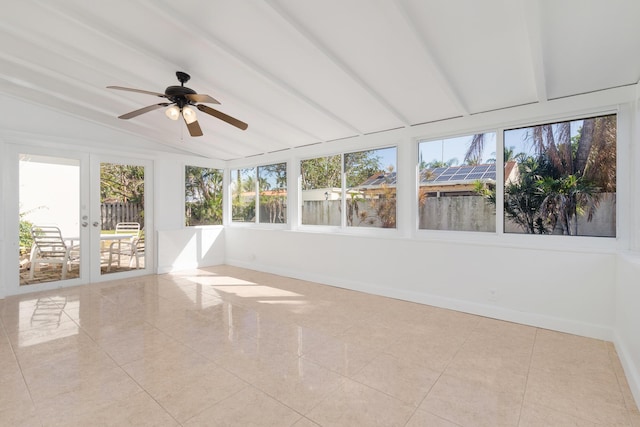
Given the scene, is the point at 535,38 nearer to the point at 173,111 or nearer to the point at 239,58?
the point at 239,58

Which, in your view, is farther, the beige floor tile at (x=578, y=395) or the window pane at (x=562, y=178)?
the window pane at (x=562, y=178)

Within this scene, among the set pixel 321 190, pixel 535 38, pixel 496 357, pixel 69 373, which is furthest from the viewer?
pixel 321 190

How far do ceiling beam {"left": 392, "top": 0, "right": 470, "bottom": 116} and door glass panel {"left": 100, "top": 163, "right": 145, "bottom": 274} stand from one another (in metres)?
5.24

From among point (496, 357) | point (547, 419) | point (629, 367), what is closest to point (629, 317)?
point (629, 367)

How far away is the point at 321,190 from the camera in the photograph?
5.25 meters

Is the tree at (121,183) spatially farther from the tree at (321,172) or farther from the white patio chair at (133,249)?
the tree at (321,172)

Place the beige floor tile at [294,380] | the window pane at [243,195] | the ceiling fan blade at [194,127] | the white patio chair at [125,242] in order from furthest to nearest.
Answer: the window pane at [243,195] → the white patio chair at [125,242] → the ceiling fan blade at [194,127] → the beige floor tile at [294,380]

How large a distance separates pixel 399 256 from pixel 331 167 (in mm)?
1902

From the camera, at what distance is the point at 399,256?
4.09 m

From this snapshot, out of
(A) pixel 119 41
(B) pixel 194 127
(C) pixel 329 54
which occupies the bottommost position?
(B) pixel 194 127

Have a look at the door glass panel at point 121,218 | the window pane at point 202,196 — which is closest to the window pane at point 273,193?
the window pane at point 202,196

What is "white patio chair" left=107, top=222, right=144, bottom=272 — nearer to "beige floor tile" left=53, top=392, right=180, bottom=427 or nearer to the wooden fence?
the wooden fence

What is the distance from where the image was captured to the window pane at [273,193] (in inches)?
230

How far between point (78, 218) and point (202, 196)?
2.16m
